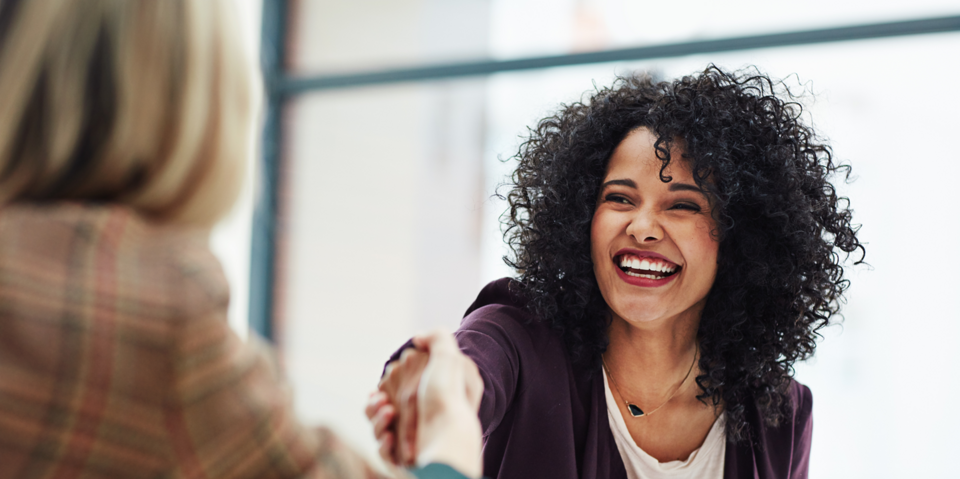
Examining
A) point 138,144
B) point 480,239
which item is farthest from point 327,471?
point 480,239

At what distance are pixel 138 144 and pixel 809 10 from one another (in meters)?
2.59

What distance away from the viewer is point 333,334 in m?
Answer: 3.78

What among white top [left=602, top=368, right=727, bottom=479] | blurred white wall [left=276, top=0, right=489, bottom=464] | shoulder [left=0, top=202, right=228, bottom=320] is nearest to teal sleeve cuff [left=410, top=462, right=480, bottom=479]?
shoulder [left=0, top=202, right=228, bottom=320]

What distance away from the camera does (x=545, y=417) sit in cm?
145

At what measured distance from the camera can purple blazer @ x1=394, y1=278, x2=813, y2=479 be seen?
1.41 metres

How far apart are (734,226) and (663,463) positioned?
0.52 metres

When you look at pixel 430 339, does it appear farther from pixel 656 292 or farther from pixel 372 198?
pixel 372 198

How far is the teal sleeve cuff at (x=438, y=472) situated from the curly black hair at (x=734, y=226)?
26.1 inches

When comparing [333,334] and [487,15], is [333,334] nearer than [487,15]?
No

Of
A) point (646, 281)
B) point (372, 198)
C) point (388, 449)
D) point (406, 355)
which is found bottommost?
point (388, 449)

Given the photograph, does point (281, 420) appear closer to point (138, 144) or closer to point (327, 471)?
point (327, 471)

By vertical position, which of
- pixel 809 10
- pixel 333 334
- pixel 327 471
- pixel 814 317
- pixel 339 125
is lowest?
pixel 333 334

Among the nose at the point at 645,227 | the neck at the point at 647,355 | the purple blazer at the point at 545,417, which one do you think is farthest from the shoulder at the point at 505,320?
the nose at the point at 645,227

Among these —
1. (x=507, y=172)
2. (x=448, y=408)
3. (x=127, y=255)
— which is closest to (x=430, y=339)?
(x=448, y=408)
